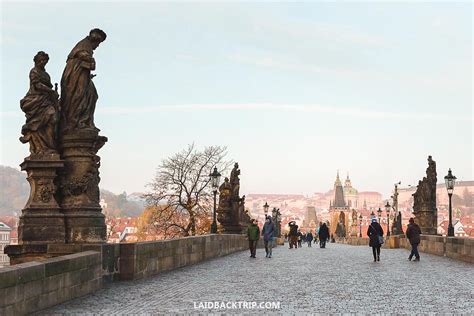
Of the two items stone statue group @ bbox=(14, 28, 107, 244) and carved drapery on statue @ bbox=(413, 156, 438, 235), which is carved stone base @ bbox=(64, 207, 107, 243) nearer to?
stone statue group @ bbox=(14, 28, 107, 244)

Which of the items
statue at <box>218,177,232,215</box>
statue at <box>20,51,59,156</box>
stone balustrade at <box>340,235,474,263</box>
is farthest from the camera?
statue at <box>218,177,232,215</box>

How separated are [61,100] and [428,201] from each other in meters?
26.5

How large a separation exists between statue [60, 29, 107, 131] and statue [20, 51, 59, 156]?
0.93 feet

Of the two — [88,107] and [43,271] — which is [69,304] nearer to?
[43,271]

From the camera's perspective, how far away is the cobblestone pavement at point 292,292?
9.12 meters

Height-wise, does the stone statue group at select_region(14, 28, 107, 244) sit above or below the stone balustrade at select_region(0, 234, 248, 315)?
above

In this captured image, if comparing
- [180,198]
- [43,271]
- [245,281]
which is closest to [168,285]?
[245,281]

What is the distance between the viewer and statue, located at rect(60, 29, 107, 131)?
1215 centimetres

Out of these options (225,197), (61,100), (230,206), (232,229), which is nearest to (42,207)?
(61,100)

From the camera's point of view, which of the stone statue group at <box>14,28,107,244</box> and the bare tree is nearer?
the stone statue group at <box>14,28,107,244</box>

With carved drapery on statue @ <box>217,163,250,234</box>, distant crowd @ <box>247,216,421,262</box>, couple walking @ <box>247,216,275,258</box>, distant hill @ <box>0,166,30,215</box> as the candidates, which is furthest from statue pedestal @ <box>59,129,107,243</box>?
distant hill @ <box>0,166,30,215</box>

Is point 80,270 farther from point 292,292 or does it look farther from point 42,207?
point 292,292

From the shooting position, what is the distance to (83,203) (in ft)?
39.2

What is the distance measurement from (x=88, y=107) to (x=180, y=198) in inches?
1672
